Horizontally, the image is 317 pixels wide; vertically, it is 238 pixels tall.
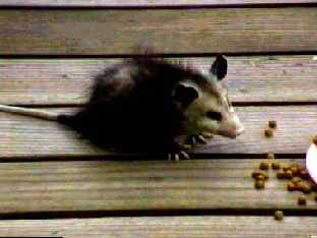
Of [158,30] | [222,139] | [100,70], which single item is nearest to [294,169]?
[222,139]

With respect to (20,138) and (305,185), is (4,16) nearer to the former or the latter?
(20,138)

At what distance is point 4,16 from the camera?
3363 millimetres

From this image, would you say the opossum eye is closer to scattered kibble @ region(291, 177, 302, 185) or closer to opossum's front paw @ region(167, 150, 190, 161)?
opossum's front paw @ region(167, 150, 190, 161)

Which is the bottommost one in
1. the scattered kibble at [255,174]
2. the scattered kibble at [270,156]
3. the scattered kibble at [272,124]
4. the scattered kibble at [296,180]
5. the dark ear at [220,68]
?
the scattered kibble at [296,180]

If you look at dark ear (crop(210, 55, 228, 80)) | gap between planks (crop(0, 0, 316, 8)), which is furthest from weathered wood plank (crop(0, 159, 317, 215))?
gap between planks (crop(0, 0, 316, 8))

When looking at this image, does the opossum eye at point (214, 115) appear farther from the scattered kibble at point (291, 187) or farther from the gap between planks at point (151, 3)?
the gap between planks at point (151, 3)

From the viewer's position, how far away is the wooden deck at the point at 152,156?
8.11 ft

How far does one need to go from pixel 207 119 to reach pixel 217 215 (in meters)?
0.37

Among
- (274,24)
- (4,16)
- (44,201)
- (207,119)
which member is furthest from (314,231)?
(4,16)

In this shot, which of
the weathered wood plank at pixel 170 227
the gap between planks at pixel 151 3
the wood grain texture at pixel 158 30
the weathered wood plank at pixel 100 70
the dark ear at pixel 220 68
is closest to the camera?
the weathered wood plank at pixel 170 227

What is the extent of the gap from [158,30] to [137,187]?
86cm

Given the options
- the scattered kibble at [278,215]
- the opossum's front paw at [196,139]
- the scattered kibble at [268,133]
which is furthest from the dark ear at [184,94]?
the scattered kibble at [278,215]

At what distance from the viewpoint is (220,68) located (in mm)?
2797

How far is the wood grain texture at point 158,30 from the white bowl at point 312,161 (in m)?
0.58
